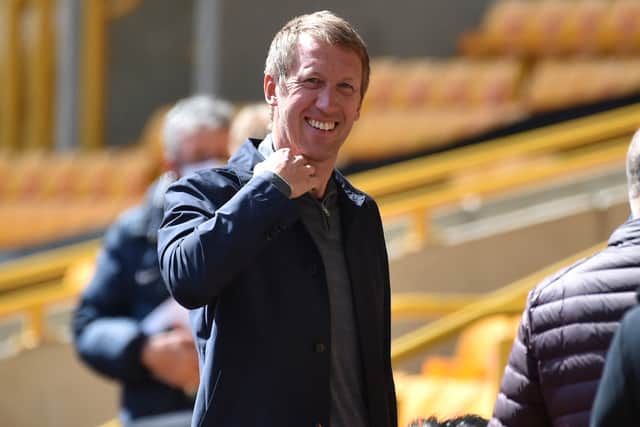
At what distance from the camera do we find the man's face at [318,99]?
2402 millimetres

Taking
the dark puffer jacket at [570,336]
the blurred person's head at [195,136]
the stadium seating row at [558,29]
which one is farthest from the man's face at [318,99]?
the stadium seating row at [558,29]

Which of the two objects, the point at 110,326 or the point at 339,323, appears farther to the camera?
the point at 110,326

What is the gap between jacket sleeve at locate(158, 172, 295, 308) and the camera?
88.7 inches

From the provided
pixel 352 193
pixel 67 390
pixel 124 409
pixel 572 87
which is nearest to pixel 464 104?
pixel 572 87

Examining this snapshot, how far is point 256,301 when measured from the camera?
2373 mm

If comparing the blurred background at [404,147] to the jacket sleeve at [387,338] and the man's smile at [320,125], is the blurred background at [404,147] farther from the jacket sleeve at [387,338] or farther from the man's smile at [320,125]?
the man's smile at [320,125]

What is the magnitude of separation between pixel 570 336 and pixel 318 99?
0.57 m

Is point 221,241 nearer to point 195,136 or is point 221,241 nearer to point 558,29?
point 195,136

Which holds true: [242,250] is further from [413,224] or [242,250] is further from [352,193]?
[413,224]

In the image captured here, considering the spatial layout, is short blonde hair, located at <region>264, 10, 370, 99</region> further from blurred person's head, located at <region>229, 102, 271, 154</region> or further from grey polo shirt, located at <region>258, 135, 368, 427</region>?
blurred person's head, located at <region>229, 102, 271, 154</region>

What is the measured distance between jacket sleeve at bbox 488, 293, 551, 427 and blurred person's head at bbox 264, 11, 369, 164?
1.45 feet

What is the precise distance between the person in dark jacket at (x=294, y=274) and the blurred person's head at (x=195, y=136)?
148 cm

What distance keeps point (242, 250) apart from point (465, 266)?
486 cm

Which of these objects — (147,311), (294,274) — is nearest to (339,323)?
(294,274)
